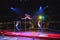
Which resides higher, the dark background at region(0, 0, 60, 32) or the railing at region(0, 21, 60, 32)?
the dark background at region(0, 0, 60, 32)

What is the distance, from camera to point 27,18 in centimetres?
888

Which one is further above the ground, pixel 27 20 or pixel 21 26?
pixel 27 20

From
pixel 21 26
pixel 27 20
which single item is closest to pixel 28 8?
pixel 27 20

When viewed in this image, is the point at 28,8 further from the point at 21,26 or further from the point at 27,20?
the point at 21,26

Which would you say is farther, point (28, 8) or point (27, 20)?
point (28, 8)

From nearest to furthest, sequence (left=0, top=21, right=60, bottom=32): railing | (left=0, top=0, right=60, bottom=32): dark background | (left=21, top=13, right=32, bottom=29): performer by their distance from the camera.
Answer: (left=0, top=21, right=60, bottom=32): railing, (left=21, top=13, right=32, bottom=29): performer, (left=0, top=0, right=60, bottom=32): dark background

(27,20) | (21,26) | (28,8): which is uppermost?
(28,8)

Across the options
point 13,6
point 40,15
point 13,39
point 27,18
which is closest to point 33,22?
point 27,18

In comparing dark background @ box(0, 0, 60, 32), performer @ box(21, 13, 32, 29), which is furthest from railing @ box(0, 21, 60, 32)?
dark background @ box(0, 0, 60, 32)

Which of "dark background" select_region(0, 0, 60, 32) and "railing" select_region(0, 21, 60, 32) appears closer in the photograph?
"railing" select_region(0, 21, 60, 32)

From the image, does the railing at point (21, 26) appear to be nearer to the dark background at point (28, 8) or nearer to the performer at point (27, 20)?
the performer at point (27, 20)

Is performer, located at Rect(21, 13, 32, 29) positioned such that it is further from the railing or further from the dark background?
the dark background

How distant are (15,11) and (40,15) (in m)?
1.97

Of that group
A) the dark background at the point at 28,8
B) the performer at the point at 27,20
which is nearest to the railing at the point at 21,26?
the performer at the point at 27,20
